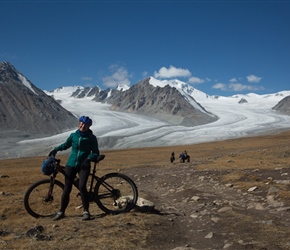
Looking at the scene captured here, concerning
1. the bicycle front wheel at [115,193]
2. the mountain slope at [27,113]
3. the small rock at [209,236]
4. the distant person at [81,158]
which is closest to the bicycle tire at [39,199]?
the distant person at [81,158]

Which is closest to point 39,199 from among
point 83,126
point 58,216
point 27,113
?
point 58,216

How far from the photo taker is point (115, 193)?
9203 millimetres

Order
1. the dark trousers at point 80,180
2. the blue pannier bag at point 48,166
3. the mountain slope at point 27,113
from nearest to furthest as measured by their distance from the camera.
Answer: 1. the dark trousers at point 80,180
2. the blue pannier bag at point 48,166
3. the mountain slope at point 27,113

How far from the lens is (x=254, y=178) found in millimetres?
15234

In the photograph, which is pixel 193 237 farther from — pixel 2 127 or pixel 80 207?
pixel 2 127

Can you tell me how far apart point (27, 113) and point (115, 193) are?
6398 inches

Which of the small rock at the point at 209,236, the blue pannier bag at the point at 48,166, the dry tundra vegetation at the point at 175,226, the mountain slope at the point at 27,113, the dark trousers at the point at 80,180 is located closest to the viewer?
the dry tundra vegetation at the point at 175,226

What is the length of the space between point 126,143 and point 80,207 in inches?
3993

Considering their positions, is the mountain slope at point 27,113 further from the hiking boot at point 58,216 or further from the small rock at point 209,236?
the small rock at point 209,236

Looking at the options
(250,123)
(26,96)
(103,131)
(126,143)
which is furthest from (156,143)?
(26,96)

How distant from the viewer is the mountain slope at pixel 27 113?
488ft

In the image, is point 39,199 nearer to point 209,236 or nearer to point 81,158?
point 81,158

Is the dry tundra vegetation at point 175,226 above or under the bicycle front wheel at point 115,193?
under

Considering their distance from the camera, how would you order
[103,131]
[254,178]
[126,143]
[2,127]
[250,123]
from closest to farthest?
[254,178] → [126,143] → [103,131] → [2,127] → [250,123]
